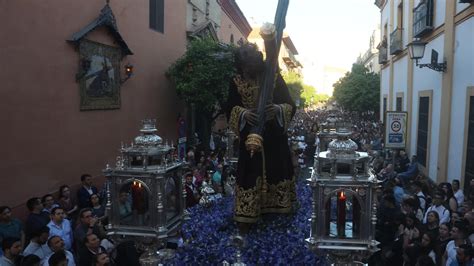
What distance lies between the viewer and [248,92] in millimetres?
5457

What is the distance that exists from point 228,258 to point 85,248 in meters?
1.97

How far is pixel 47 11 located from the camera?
9930 mm

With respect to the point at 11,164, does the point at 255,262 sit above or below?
below

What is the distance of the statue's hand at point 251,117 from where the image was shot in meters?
5.12

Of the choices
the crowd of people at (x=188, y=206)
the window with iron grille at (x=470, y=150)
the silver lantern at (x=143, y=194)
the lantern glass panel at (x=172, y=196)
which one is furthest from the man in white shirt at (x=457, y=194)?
the silver lantern at (x=143, y=194)

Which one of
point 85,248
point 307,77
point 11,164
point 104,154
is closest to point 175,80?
point 104,154

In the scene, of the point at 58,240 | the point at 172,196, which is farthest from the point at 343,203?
the point at 58,240

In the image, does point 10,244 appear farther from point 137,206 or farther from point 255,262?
point 255,262

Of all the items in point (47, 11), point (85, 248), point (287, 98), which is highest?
point (47, 11)

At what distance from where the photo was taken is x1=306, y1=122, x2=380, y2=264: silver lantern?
4137 mm

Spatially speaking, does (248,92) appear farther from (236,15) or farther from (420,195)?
(236,15)

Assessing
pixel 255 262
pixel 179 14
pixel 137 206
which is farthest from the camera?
pixel 179 14

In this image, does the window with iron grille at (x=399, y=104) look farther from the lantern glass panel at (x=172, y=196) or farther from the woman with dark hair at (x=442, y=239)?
the lantern glass panel at (x=172, y=196)

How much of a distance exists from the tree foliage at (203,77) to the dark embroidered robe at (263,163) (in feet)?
33.7
